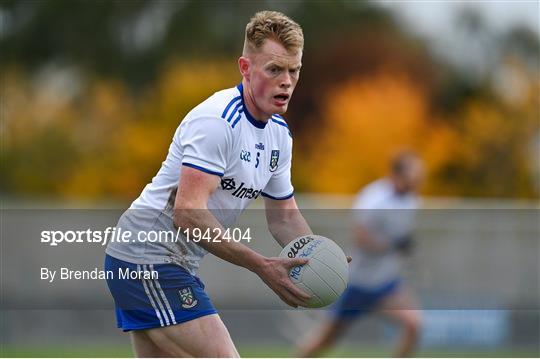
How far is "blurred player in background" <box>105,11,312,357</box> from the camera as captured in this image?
19.7 feet

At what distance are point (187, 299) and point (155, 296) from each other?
0.61ft

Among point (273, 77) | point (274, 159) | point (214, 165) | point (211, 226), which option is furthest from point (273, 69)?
point (211, 226)

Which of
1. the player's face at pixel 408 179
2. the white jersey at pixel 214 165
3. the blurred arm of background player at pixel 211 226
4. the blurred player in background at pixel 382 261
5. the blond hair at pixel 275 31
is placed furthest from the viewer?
the player's face at pixel 408 179

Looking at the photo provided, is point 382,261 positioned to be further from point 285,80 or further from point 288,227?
point 285,80

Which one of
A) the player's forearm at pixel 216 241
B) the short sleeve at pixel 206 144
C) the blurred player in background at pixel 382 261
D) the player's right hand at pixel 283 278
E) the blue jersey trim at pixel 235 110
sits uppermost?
the blue jersey trim at pixel 235 110

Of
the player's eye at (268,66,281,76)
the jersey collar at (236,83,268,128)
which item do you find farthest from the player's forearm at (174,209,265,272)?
the player's eye at (268,66,281,76)

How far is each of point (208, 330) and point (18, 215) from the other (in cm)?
1135

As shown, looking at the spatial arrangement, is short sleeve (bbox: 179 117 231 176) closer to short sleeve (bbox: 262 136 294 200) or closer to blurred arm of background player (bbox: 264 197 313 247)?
short sleeve (bbox: 262 136 294 200)

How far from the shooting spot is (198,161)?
5.98m

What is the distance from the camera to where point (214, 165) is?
6.02 meters

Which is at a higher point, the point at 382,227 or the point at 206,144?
the point at 206,144

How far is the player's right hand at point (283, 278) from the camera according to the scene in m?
6.02

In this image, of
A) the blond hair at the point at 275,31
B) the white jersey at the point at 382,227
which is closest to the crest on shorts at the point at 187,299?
the blond hair at the point at 275,31

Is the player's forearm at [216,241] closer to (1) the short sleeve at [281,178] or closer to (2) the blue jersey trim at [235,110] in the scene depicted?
(2) the blue jersey trim at [235,110]
